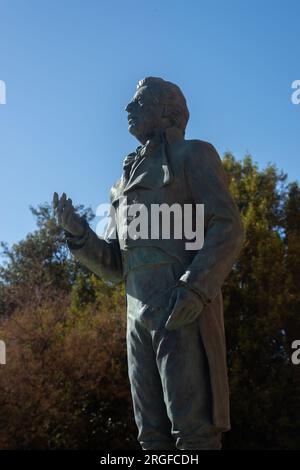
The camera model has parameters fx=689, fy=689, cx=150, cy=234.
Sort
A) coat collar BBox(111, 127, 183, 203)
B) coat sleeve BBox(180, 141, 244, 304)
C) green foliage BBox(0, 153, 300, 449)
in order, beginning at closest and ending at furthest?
1. coat sleeve BBox(180, 141, 244, 304)
2. coat collar BBox(111, 127, 183, 203)
3. green foliage BBox(0, 153, 300, 449)

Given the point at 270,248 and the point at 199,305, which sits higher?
the point at 270,248

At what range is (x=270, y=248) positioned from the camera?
1970cm

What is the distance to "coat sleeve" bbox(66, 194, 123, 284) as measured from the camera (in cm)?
455

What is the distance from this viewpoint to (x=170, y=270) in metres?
4.07

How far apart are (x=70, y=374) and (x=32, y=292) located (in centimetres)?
356

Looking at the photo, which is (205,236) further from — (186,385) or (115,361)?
(115,361)

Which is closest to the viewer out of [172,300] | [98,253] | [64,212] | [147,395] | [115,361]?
[172,300]

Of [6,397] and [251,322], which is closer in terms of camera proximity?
[6,397]

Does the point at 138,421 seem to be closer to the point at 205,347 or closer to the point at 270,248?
the point at 205,347

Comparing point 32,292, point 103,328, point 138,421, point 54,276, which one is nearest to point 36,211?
point 54,276

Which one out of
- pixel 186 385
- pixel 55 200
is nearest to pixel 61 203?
pixel 55 200

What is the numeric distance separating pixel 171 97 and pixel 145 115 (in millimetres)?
213

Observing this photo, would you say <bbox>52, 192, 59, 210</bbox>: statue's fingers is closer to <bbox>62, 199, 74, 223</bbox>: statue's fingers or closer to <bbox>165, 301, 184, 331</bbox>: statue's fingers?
<bbox>62, 199, 74, 223</bbox>: statue's fingers

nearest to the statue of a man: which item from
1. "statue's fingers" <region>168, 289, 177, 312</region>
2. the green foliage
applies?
"statue's fingers" <region>168, 289, 177, 312</region>
